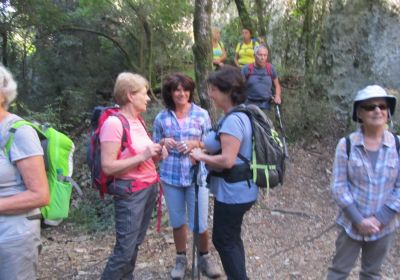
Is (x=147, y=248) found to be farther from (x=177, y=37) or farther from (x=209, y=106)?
(x=177, y=37)

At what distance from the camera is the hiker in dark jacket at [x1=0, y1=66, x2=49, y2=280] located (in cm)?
240

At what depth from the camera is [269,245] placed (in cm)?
522

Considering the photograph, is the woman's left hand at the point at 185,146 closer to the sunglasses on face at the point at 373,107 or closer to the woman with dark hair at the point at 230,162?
the woman with dark hair at the point at 230,162

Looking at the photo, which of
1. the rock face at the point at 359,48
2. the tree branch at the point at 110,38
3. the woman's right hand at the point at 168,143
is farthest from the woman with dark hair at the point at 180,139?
the tree branch at the point at 110,38

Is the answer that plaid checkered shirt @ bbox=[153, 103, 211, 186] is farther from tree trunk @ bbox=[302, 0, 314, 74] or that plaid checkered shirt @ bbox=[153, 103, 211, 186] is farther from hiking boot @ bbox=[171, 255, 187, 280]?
tree trunk @ bbox=[302, 0, 314, 74]

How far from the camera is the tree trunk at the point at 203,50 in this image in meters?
6.27

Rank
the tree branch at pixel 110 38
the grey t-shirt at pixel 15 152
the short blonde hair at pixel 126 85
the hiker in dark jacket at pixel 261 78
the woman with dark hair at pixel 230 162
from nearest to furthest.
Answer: the grey t-shirt at pixel 15 152
the woman with dark hair at pixel 230 162
the short blonde hair at pixel 126 85
the hiker in dark jacket at pixel 261 78
the tree branch at pixel 110 38

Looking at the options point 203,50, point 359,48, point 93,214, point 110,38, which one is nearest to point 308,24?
point 359,48

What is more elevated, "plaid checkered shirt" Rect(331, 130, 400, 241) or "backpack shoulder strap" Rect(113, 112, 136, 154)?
"backpack shoulder strap" Rect(113, 112, 136, 154)

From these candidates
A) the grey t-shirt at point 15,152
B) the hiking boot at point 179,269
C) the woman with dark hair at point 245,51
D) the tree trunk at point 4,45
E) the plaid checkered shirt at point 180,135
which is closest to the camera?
the grey t-shirt at point 15,152

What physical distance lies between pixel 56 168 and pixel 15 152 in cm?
36

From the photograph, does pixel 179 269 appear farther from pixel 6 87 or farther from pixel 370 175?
pixel 6 87

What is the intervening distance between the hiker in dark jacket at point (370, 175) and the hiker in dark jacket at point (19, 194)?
75.1 inches

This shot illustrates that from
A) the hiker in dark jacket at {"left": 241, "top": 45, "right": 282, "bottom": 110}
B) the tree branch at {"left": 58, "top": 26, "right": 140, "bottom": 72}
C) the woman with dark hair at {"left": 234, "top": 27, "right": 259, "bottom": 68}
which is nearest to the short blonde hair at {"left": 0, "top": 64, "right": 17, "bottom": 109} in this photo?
the hiker in dark jacket at {"left": 241, "top": 45, "right": 282, "bottom": 110}
